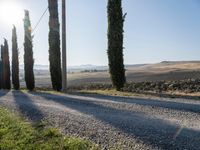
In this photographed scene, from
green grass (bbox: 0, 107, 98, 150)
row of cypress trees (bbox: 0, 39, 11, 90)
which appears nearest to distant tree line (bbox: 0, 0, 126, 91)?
row of cypress trees (bbox: 0, 39, 11, 90)

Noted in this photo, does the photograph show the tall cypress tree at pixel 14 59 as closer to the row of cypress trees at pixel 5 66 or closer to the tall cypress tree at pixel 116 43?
the row of cypress trees at pixel 5 66

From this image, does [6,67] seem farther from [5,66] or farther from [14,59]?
[14,59]

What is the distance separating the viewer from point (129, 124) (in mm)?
10352

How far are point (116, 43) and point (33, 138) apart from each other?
1971 cm

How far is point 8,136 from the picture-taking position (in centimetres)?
1110

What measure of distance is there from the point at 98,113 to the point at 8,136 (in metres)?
2.89

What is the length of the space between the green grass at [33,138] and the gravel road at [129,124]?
0.34 metres

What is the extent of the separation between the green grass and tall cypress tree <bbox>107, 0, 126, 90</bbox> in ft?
54.9

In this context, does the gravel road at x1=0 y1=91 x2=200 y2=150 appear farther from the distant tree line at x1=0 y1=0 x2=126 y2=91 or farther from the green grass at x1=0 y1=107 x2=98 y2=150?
the distant tree line at x1=0 y1=0 x2=126 y2=91

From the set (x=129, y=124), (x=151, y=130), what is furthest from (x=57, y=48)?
(x=151, y=130)

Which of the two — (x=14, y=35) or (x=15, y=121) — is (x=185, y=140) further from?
(x=14, y=35)

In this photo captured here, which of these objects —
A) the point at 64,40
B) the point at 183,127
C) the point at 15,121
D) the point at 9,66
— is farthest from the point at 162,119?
the point at 9,66

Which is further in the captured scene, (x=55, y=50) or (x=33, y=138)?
(x=55, y=50)

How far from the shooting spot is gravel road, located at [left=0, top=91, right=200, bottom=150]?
27.7 ft
